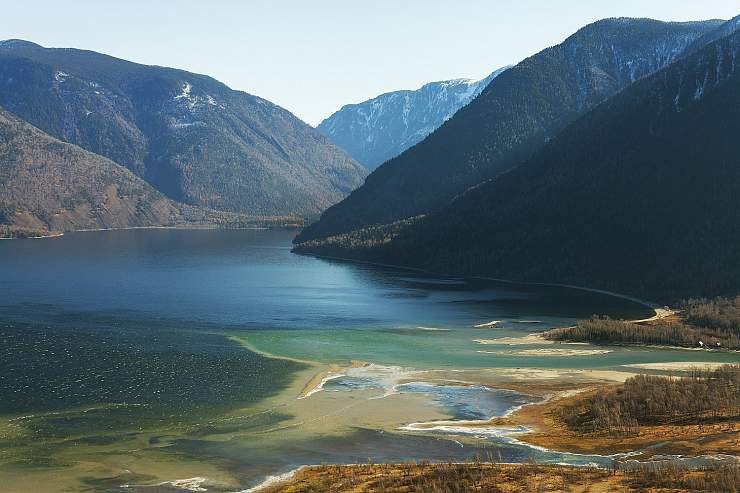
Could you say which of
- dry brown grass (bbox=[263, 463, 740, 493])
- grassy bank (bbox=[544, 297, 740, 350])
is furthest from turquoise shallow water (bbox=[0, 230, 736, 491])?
grassy bank (bbox=[544, 297, 740, 350])

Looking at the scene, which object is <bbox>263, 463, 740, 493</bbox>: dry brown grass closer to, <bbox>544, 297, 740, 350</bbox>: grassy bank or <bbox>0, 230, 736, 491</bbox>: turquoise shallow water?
<bbox>0, 230, 736, 491</bbox>: turquoise shallow water

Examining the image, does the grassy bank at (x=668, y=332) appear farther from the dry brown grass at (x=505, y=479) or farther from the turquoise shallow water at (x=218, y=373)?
the dry brown grass at (x=505, y=479)

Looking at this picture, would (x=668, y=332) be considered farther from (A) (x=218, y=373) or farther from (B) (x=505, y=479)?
(B) (x=505, y=479)

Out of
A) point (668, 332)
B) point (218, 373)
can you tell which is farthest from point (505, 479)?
point (668, 332)

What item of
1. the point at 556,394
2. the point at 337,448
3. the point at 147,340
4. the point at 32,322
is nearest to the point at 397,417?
the point at 337,448

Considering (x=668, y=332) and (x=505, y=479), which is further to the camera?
(x=668, y=332)

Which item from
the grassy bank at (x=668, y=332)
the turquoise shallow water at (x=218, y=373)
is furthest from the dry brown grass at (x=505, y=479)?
the grassy bank at (x=668, y=332)

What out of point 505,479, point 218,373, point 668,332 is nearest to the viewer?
point 505,479

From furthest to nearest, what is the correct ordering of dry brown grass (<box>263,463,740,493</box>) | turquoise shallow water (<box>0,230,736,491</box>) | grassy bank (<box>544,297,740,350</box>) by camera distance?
grassy bank (<box>544,297,740,350</box>)
turquoise shallow water (<box>0,230,736,491</box>)
dry brown grass (<box>263,463,740,493</box>)
